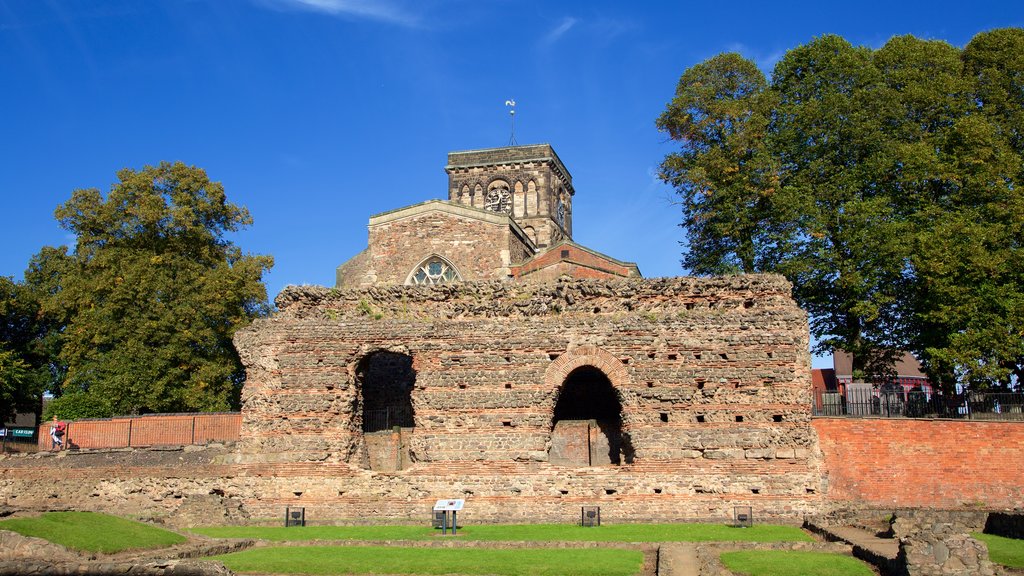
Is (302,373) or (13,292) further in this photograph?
(13,292)

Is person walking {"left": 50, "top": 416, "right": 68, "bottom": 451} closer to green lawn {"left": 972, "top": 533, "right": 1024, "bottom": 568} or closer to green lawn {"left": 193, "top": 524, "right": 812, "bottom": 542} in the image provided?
green lawn {"left": 193, "top": 524, "right": 812, "bottom": 542}

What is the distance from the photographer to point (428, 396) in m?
18.3

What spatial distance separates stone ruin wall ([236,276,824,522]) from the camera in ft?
56.5

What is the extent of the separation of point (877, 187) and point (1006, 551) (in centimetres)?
1570

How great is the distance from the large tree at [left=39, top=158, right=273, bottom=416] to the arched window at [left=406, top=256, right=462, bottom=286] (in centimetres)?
660

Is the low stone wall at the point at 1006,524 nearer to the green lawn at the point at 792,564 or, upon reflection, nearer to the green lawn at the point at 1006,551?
the green lawn at the point at 1006,551

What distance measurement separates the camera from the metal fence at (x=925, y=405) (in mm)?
20047

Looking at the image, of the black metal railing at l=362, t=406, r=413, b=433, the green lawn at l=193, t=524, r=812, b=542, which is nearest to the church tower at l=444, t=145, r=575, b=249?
the black metal railing at l=362, t=406, r=413, b=433

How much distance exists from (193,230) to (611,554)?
24276 mm

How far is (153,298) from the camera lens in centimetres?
3006

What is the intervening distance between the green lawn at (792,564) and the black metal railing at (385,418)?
10481 millimetres

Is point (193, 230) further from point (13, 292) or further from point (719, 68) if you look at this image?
point (719, 68)

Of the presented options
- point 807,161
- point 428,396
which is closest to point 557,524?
point 428,396

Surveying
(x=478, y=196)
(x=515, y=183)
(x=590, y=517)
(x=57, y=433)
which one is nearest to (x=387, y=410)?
(x=590, y=517)
